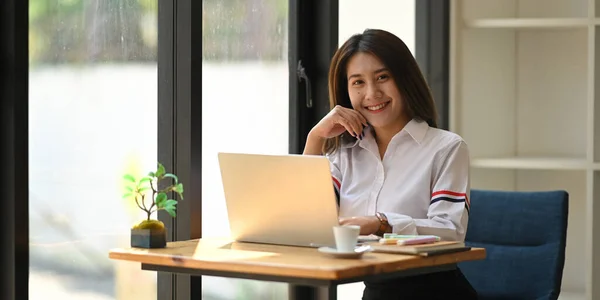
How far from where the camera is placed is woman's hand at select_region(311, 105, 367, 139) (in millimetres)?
2918

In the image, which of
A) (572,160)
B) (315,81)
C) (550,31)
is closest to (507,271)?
(572,160)

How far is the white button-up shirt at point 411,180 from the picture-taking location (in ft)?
8.78

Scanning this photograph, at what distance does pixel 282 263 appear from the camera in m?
2.11

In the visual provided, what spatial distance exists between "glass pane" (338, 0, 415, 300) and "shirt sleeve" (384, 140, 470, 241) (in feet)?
3.86

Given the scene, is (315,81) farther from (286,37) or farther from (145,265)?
(145,265)

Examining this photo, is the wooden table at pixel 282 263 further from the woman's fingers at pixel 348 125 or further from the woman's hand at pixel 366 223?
the woman's fingers at pixel 348 125

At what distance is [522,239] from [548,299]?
25cm

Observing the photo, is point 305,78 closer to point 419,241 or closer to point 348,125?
point 348,125

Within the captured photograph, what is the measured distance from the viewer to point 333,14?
3646mm

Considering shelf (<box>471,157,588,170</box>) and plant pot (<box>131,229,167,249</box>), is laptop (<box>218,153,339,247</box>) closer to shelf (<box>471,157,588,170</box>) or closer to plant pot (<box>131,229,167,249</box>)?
plant pot (<box>131,229,167,249</box>)

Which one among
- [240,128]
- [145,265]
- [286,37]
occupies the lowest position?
[145,265]

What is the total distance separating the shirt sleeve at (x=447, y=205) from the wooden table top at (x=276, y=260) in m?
0.24
